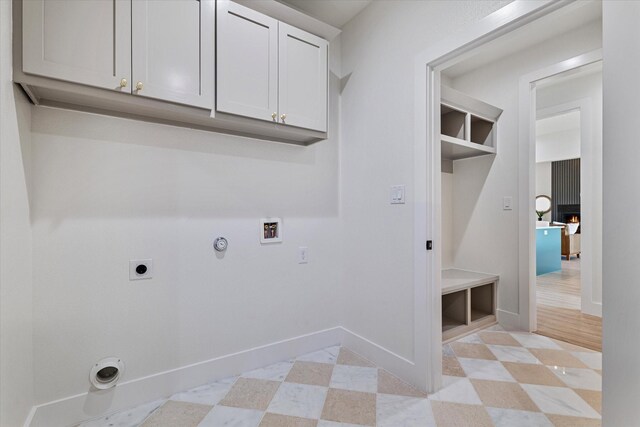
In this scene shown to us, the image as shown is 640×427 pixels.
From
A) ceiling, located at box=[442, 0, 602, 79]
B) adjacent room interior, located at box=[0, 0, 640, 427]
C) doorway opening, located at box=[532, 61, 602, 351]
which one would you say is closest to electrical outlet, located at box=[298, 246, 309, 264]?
adjacent room interior, located at box=[0, 0, 640, 427]

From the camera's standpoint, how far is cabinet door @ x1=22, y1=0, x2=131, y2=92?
1.19m

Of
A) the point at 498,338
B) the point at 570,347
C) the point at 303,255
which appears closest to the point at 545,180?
A: the point at 570,347

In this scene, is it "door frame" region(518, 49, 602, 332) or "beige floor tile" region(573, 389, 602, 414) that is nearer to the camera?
"beige floor tile" region(573, 389, 602, 414)

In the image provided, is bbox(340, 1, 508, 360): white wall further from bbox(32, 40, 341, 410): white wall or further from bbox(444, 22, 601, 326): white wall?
bbox(444, 22, 601, 326): white wall

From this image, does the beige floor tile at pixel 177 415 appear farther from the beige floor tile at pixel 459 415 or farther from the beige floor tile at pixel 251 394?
the beige floor tile at pixel 459 415

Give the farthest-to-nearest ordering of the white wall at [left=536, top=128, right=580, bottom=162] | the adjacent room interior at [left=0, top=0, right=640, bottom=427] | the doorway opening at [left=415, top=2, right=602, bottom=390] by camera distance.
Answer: the white wall at [left=536, top=128, right=580, bottom=162] → the doorway opening at [left=415, top=2, right=602, bottom=390] → the adjacent room interior at [left=0, top=0, right=640, bottom=427]

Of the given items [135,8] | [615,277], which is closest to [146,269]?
[135,8]

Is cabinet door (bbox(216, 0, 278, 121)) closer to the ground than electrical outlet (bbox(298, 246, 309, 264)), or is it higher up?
higher up

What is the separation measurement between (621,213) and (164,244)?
208 cm

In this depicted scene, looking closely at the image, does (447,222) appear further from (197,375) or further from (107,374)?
(107,374)

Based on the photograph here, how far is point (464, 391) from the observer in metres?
1.77

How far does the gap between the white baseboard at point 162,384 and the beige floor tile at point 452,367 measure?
872mm

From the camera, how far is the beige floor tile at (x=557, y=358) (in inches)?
81.9

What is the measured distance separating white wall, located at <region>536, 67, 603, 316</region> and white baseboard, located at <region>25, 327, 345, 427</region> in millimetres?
2822
